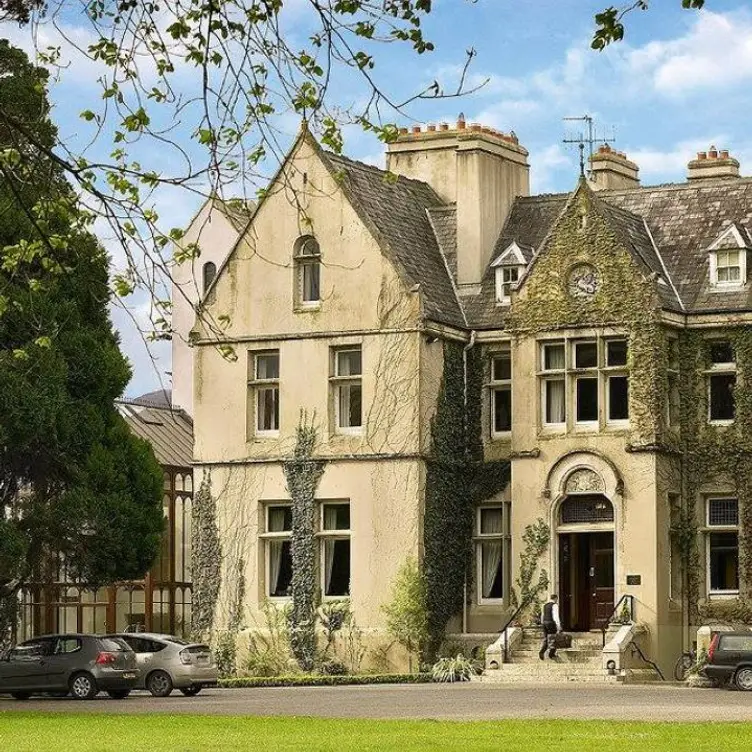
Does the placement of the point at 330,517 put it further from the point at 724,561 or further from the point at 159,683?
the point at 724,561

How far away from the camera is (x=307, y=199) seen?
150 ft

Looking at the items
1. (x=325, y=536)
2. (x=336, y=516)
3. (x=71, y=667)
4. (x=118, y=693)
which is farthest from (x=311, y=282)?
(x=71, y=667)

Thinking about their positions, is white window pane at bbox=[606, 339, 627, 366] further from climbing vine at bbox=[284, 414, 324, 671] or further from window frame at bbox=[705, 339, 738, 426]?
climbing vine at bbox=[284, 414, 324, 671]

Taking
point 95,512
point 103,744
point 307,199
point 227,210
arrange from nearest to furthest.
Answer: point 227,210
point 103,744
point 95,512
point 307,199

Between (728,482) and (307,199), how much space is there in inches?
459

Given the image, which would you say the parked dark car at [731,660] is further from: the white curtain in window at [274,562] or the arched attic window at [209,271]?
the arched attic window at [209,271]

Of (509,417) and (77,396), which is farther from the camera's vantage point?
(509,417)

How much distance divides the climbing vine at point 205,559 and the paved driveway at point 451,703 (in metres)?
5.79

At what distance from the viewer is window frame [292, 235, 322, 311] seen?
4569 centimetres

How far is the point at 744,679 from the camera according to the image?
3706cm

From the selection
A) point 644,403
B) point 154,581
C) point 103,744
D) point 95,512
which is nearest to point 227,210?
point 103,744

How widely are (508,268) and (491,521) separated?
19.7 ft

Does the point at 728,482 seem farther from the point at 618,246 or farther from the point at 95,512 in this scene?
the point at 95,512

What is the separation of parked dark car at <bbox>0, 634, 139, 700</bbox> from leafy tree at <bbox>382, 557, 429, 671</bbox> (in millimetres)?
7565
